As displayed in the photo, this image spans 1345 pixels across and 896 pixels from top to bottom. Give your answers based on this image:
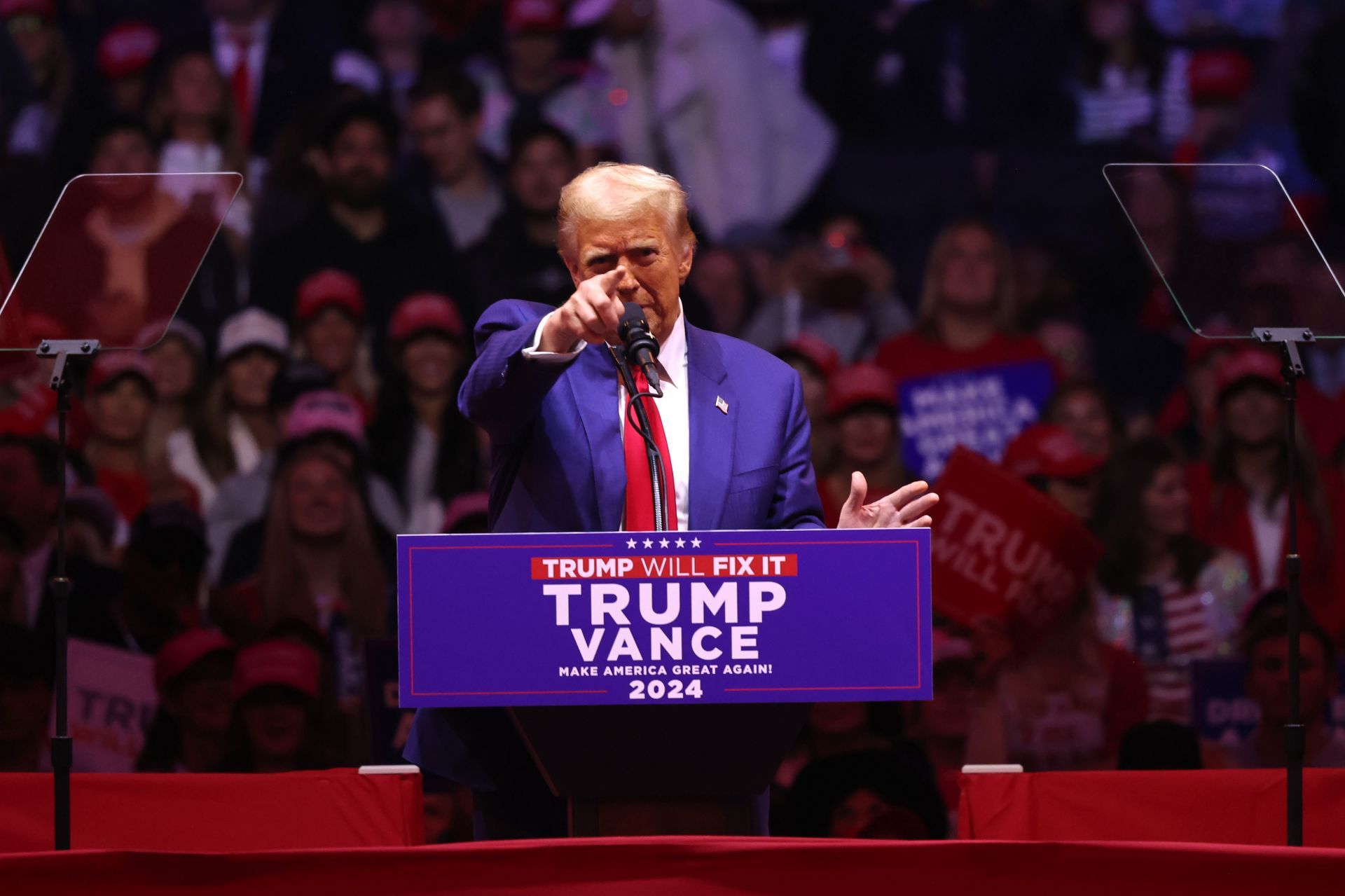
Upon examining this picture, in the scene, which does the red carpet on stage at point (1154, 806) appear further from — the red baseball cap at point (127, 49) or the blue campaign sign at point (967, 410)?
the red baseball cap at point (127, 49)

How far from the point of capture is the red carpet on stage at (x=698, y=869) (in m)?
1.72

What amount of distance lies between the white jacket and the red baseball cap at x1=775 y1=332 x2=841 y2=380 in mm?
582

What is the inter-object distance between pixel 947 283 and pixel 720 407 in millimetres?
2797

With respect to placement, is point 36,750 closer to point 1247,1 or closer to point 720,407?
point 720,407

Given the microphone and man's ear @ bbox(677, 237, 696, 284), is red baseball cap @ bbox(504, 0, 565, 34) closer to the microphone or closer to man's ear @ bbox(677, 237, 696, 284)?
man's ear @ bbox(677, 237, 696, 284)

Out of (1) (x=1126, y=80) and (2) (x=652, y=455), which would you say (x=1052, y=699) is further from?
(2) (x=652, y=455)

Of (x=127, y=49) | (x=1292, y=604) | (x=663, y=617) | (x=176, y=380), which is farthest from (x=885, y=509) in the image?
(x=127, y=49)

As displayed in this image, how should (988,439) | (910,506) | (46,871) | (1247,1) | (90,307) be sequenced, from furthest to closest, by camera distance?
(1247,1), (988,439), (90,307), (910,506), (46,871)

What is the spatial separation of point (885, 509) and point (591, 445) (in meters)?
0.39

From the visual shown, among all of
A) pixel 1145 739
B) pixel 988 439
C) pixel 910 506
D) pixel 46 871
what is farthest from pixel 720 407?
pixel 988 439

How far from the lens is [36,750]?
427cm

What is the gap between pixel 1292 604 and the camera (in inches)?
97.7

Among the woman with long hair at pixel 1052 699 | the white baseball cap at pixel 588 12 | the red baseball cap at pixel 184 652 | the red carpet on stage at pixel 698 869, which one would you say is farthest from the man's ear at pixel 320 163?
the red carpet on stage at pixel 698 869

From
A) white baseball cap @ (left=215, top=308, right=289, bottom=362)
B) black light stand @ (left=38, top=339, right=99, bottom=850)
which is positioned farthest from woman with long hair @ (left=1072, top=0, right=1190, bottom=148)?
black light stand @ (left=38, top=339, right=99, bottom=850)
